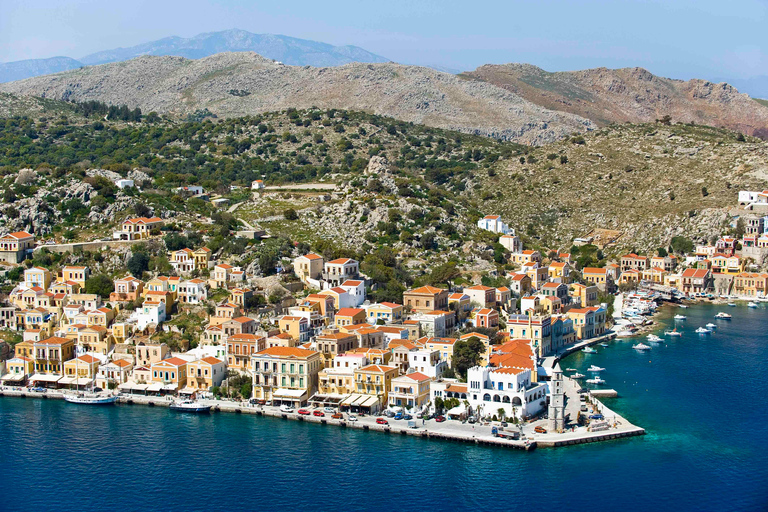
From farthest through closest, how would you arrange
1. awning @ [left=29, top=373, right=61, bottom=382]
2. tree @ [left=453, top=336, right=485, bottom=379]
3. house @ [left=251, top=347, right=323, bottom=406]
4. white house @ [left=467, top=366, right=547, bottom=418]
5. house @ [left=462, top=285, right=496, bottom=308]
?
house @ [left=462, top=285, right=496, bottom=308]
awning @ [left=29, top=373, right=61, bottom=382]
tree @ [left=453, top=336, right=485, bottom=379]
house @ [left=251, top=347, right=323, bottom=406]
white house @ [left=467, top=366, right=547, bottom=418]

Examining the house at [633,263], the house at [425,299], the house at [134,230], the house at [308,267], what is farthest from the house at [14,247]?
the house at [633,263]

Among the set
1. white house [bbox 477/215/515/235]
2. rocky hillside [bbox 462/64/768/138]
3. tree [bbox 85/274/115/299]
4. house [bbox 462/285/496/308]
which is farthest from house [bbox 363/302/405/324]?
rocky hillside [bbox 462/64/768/138]

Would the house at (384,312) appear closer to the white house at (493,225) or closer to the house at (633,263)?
the white house at (493,225)

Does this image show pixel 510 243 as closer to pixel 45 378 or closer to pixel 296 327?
pixel 296 327

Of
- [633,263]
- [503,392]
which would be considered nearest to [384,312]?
[503,392]

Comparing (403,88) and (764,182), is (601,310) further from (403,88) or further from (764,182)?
(403,88)

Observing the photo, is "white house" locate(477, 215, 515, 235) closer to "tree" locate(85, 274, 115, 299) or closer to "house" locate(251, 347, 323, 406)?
"tree" locate(85, 274, 115, 299)
